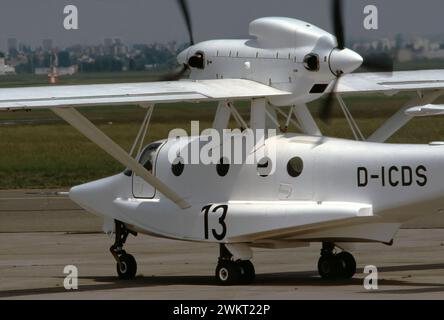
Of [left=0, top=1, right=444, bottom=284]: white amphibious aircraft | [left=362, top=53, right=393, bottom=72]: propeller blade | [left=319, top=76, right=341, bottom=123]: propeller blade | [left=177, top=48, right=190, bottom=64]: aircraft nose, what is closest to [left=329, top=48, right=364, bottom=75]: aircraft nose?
[left=0, top=1, right=444, bottom=284]: white amphibious aircraft

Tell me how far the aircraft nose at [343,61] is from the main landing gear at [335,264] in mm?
3011

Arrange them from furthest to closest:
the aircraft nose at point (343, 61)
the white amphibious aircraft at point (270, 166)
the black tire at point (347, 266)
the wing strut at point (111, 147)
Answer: the black tire at point (347, 266) → the aircraft nose at point (343, 61) → the wing strut at point (111, 147) → the white amphibious aircraft at point (270, 166)

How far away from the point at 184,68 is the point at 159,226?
318 centimetres

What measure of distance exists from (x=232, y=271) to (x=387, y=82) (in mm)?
5111

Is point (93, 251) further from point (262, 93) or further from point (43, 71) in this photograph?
point (43, 71)

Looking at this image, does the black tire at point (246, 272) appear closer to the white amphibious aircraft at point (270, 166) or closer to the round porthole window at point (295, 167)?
the white amphibious aircraft at point (270, 166)

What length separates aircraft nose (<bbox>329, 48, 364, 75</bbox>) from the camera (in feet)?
74.8

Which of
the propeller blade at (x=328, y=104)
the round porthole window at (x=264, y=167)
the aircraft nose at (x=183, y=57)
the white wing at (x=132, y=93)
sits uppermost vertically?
the aircraft nose at (x=183, y=57)

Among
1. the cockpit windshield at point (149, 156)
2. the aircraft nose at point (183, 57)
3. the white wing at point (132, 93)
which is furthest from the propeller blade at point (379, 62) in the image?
the cockpit windshield at point (149, 156)

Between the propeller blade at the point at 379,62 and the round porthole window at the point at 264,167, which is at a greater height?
the propeller blade at the point at 379,62

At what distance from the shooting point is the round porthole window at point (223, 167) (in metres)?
23.5

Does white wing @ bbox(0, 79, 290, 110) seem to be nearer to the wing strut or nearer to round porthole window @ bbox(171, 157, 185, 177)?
the wing strut

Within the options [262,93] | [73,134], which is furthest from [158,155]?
[73,134]

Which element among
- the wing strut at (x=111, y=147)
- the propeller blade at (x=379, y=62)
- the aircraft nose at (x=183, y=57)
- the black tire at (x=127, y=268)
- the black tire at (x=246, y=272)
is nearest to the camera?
the wing strut at (x=111, y=147)
